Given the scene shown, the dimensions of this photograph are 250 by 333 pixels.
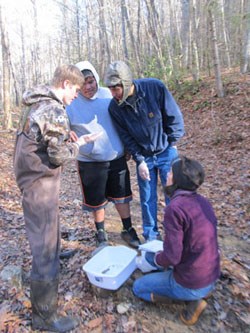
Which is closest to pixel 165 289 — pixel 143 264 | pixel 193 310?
pixel 193 310

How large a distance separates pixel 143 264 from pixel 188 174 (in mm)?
1107

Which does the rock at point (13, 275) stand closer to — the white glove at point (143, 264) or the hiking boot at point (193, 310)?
the white glove at point (143, 264)

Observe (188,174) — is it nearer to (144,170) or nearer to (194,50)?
(144,170)

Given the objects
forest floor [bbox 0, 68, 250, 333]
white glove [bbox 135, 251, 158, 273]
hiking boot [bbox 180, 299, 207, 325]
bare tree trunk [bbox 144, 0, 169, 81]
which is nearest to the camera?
hiking boot [bbox 180, 299, 207, 325]

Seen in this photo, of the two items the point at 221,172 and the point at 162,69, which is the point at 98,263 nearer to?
the point at 221,172

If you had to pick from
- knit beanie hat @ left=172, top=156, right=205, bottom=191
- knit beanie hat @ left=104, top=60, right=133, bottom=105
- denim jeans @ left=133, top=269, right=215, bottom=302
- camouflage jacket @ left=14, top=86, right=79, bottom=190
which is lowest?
denim jeans @ left=133, top=269, right=215, bottom=302

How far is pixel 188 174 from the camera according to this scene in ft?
8.05

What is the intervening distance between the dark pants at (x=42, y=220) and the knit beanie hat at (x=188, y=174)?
102 centimetres

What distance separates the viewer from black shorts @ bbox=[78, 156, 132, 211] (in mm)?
3516

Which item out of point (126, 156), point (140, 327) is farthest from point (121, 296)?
point (126, 156)

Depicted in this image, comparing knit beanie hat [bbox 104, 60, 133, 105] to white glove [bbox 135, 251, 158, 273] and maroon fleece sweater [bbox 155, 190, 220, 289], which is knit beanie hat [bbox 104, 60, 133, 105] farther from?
white glove [bbox 135, 251, 158, 273]

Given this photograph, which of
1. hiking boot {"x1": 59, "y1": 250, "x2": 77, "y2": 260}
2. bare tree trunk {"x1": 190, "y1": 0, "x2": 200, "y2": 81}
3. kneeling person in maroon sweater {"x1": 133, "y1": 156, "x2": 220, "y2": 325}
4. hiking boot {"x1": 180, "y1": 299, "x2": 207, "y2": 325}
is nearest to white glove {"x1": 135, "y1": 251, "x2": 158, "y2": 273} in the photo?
kneeling person in maroon sweater {"x1": 133, "y1": 156, "x2": 220, "y2": 325}

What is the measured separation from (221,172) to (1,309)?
511 centimetres

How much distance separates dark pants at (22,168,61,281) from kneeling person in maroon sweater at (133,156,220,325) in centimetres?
94
